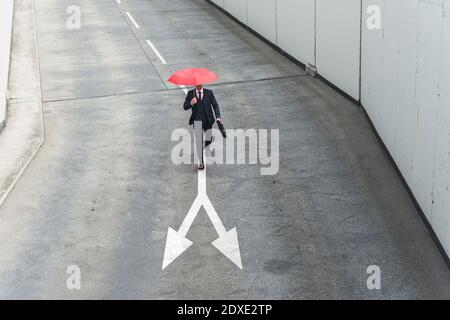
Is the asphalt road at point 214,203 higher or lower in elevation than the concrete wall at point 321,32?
lower

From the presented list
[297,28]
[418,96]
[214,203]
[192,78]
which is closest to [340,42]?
[297,28]

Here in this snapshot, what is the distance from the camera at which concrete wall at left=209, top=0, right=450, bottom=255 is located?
33.5 ft

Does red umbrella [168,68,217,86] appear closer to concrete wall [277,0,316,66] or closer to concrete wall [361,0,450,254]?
concrete wall [361,0,450,254]

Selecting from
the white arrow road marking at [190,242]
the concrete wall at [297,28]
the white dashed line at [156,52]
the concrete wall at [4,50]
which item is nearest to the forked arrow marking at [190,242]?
the white arrow road marking at [190,242]

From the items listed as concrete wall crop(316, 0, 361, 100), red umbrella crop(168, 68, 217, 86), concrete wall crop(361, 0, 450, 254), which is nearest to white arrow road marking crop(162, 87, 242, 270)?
red umbrella crop(168, 68, 217, 86)

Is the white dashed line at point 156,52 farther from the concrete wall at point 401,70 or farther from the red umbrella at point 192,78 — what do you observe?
the red umbrella at point 192,78

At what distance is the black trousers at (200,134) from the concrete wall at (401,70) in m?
3.83

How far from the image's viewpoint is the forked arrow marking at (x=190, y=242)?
422 inches

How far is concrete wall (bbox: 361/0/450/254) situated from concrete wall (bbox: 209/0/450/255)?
0.05ft

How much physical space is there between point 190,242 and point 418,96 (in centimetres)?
459

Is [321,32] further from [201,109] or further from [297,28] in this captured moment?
[201,109]

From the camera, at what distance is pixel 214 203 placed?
1266 cm
